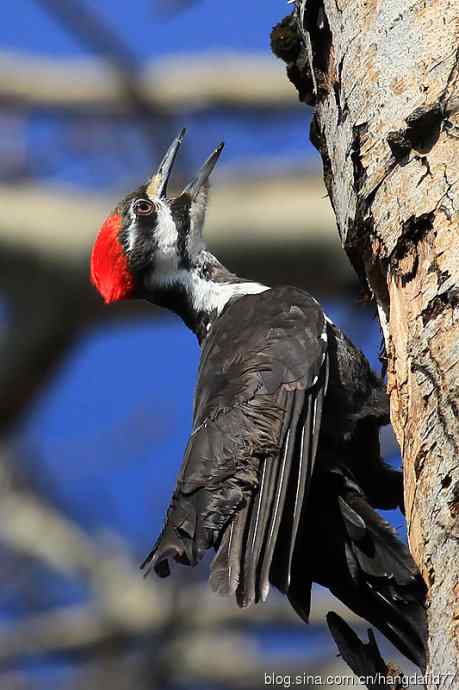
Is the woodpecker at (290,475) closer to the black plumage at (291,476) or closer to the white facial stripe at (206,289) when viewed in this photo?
the black plumage at (291,476)

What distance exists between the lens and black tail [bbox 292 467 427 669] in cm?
323

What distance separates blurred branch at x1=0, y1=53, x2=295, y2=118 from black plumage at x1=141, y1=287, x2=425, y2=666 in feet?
12.2

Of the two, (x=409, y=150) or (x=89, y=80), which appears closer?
(x=409, y=150)

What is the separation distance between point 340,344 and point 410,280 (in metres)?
1.07

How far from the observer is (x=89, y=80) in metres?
7.88

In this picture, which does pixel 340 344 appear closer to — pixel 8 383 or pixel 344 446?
pixel 344 446

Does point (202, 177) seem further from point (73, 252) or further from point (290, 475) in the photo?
point (290, 475)

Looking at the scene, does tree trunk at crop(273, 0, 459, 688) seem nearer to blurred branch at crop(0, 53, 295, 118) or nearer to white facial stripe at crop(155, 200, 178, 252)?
white facial stripe at crop(155, 200, 178, 252)

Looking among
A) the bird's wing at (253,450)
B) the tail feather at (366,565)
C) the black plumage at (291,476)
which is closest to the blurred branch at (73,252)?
the black plumage at (291,476)

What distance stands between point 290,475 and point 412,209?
2.51 feet

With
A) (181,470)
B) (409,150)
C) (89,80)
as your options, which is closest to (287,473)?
(181,470)

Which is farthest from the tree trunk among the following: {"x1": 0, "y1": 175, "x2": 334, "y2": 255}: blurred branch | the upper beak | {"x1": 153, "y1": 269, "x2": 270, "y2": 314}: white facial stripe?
{"x1": 0, "y1": 175, "x2": 334, "y2": 255}: blurred branch

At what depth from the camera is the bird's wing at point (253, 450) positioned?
3102 millimetres

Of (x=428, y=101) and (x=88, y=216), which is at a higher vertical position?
(x=88, y=216)
